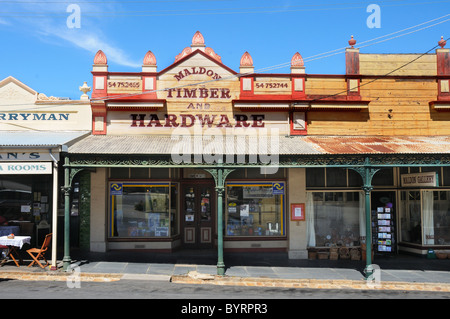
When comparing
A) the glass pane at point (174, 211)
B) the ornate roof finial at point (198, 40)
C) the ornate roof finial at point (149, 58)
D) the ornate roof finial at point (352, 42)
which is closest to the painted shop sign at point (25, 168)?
the glass pane at point (174, 211)

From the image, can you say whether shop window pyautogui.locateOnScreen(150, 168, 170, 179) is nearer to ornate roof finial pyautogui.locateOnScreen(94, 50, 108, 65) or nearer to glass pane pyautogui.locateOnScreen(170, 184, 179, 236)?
glass pane pyautogui.locateOnScreen(170, 184, 179, 236)

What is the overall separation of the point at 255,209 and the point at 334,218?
9.11 ft

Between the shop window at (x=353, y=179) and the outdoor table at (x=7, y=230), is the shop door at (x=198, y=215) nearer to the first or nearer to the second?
the shop window at (x=353, y=179)

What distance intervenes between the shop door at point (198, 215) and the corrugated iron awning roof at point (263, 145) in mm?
2175

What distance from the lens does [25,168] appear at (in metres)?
11.0

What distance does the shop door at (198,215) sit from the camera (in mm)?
14102

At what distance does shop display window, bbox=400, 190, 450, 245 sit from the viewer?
1338cm

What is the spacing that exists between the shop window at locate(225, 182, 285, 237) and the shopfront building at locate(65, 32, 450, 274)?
35 mm

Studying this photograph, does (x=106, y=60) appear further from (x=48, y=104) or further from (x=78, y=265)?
(x=78, y=265)

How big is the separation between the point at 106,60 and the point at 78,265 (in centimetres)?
699

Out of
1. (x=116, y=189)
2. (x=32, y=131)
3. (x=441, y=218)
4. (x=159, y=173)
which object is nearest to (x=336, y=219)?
(x=441, y=218)

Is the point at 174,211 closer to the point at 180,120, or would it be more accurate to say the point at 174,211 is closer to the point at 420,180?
the point at 180,120

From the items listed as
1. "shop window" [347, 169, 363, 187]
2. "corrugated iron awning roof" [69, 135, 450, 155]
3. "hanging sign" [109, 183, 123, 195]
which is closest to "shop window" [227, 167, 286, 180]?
"corrugated iron awning roof" [69, 135, 450, 155]
